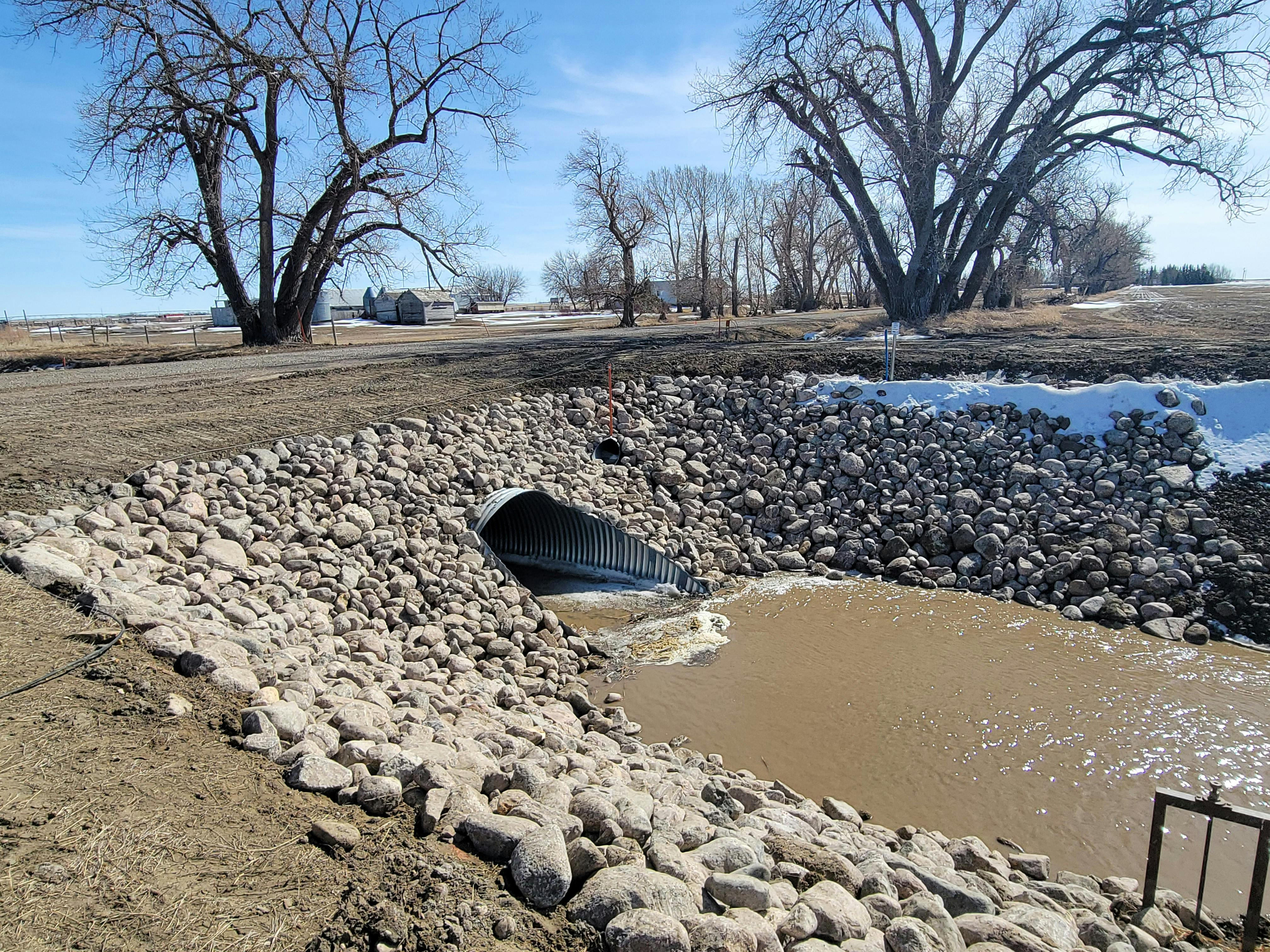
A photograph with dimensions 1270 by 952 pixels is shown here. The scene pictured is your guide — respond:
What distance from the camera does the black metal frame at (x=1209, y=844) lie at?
11.7ft

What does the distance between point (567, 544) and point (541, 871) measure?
7.09m

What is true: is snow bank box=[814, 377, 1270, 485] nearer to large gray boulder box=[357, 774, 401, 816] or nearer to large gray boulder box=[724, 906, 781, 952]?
large gray boulder box=[724, 906, 781, 952]

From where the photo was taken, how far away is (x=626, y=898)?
108 inches

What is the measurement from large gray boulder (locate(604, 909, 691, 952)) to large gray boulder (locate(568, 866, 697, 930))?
0.22 ft

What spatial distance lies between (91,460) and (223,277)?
16.3m

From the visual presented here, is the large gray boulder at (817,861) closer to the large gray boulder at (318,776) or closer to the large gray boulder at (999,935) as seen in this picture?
the large gray boulder at (999,935)

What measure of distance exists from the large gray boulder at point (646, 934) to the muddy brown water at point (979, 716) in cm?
307

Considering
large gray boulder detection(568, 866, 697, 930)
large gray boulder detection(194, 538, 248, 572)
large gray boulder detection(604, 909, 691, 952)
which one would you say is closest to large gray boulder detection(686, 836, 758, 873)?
large gray boulder detection(568, 866, 697, 930)

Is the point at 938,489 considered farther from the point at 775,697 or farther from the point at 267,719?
the point at 267,719

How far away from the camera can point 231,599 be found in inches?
220

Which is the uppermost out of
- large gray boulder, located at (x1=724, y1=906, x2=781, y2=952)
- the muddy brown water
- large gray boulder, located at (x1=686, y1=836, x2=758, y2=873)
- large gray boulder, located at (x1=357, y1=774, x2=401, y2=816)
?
large gray boulder, located at (x1=357, y1=774, x2=401, y2=816)

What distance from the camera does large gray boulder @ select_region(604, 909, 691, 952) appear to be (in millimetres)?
2551

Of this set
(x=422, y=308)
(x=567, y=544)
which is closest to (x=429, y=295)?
(x=422, y=308)

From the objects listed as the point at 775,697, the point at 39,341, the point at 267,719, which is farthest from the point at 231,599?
the point at 39,341
